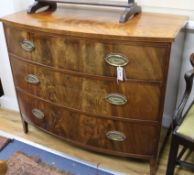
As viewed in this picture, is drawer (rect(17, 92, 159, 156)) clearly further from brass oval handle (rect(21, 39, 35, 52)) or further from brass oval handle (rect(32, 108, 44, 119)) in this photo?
brass oval handle (rect(21, 39, 35, 52))

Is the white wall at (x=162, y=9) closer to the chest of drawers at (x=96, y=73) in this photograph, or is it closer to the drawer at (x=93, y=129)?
the chest of drawers at (x=96, y=73)

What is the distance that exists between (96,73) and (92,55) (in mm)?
90

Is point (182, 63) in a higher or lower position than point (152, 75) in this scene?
lower

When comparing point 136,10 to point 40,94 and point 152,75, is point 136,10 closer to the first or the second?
point 152,75

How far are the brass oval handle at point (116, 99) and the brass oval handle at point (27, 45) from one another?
461mm

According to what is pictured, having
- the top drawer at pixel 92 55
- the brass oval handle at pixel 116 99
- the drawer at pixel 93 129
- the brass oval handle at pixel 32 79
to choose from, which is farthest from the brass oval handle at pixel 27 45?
the brass oval handle at pixel 116 99

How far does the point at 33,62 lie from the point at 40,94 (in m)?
0.20

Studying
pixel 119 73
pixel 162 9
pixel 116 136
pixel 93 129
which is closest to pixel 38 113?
pixel 93 129

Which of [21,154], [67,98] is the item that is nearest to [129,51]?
[67,98]

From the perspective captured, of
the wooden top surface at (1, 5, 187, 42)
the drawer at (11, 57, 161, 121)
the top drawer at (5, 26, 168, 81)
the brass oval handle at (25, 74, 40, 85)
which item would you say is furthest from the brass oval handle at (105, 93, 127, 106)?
the brass oval handle at (25, 74, 40, 85)

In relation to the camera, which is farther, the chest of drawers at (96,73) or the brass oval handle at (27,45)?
the brass oval handle at (27,45)

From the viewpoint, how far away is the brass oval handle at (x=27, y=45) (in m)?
1.34

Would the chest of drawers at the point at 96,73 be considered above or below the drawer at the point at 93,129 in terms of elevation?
above

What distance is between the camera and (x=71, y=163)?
1622mm
